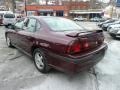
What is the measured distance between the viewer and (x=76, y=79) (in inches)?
166

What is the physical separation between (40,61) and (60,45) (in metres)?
1.09

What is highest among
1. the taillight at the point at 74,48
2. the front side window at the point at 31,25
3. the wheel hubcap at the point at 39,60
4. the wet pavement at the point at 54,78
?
the front side window at the point at 31,25

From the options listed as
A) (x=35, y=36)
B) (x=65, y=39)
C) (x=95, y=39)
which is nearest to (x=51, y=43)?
(x=65, y=39)

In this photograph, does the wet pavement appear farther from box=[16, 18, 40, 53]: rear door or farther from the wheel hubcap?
box=[16, 18, 40, 53]: rear door

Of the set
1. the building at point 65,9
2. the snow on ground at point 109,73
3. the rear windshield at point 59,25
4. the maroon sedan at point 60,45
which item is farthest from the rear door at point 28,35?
the building at point 65,9

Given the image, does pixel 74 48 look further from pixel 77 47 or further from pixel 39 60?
pixel 39 60

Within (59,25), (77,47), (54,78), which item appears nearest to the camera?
(77,47)

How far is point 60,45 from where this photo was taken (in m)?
3.75

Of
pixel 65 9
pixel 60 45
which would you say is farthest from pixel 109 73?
pixel 65 9

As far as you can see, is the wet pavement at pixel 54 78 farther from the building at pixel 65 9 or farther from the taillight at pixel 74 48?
the building at pixel 65 9

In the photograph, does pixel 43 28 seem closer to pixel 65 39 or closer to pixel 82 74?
pixel 65 39

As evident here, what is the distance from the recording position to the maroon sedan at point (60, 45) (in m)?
3.64

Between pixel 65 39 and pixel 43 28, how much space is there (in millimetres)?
966

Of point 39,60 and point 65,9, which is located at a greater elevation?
point 65,9
